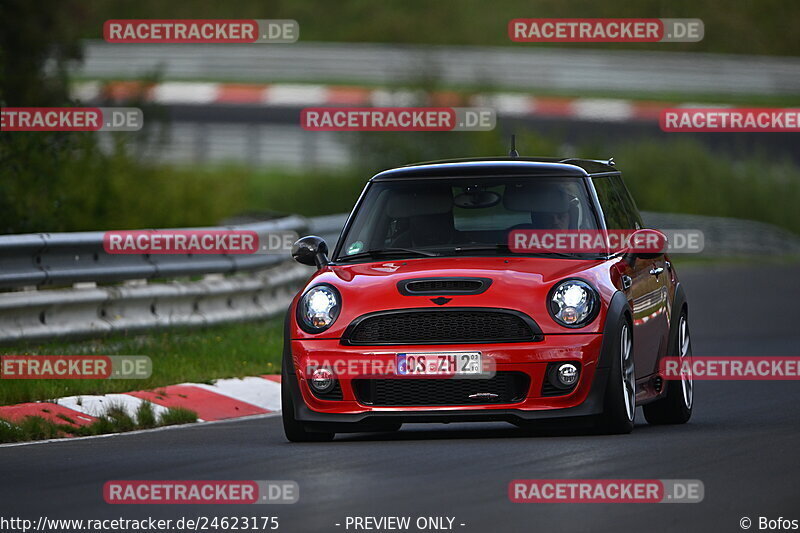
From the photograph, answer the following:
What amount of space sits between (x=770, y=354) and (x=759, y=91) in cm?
3401

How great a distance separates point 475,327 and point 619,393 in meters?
0.89

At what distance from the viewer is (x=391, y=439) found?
37.2 ft

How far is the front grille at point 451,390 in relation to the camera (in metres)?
10.8

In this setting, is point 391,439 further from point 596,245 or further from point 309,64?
point 309,64

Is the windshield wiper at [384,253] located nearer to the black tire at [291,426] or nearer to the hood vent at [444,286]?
the hood vent at [444,286]

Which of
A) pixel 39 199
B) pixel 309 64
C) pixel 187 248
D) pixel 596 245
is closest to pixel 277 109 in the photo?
pixel 309 64

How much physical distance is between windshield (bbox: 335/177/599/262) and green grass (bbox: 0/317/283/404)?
1881 mm
